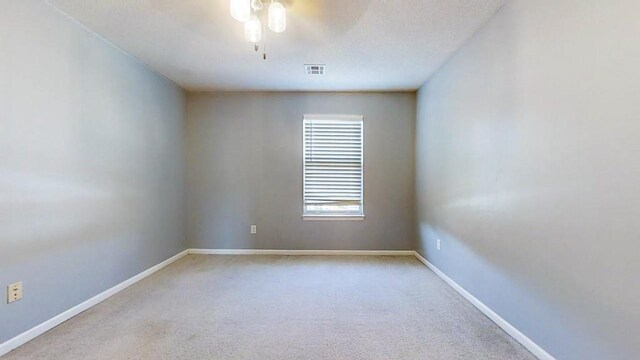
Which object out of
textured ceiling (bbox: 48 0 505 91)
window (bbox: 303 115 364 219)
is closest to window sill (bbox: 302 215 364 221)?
window (bbox: 303 115 364 219)

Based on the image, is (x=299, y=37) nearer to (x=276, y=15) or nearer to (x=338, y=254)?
(x=276, y=15)

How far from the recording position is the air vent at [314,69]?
3.54 metres

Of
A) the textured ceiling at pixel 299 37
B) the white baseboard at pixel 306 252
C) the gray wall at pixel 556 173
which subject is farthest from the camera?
the white baseboard at pixel 306 252

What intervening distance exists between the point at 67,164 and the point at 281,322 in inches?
82.7

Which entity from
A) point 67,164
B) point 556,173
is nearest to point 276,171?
point 67,164

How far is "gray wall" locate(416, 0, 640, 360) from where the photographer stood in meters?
1.42

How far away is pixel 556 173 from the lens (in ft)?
5.90

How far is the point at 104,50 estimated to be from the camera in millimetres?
2900

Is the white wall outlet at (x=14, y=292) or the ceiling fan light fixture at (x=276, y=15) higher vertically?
the ceiling fan light fixture at (x=276, y=15)

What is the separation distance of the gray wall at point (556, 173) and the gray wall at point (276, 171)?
1594mm

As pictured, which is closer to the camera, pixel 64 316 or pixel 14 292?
pixel 14 292

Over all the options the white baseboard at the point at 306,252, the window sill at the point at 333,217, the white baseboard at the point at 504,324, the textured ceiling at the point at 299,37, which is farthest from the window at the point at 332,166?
the white baseboard at the point at 504,324

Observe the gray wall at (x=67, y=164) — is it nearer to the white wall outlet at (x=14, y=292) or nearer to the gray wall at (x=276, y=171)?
the white wall outlet at (x=14, y=292)

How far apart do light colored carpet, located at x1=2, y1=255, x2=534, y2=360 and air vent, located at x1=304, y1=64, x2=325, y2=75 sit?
2380 millimetres
